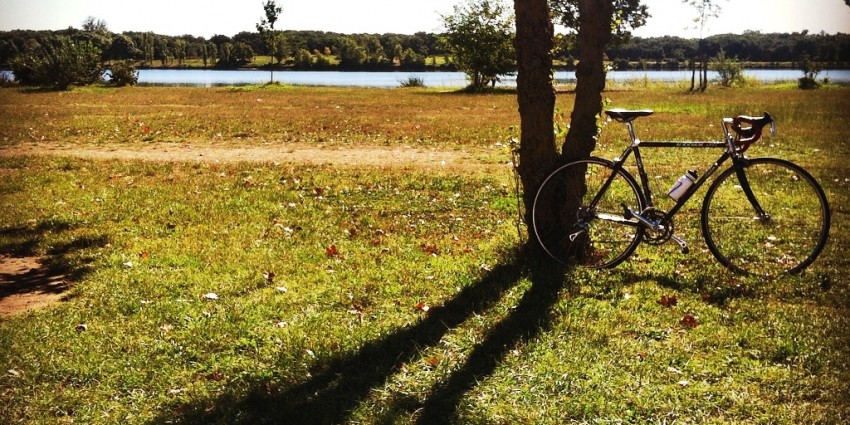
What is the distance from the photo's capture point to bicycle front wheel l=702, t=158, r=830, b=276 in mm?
5570

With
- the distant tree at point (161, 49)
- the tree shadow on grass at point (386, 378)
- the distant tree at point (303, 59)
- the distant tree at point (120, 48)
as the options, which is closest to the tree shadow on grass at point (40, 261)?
the tree shadow on grass at point (386, 378)

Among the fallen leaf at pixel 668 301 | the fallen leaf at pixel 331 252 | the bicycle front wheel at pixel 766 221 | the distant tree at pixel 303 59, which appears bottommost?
the fallen leaf at pixel 668 301

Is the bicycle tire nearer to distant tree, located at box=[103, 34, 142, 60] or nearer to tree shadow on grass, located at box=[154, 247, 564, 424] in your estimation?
tree shadow on grass, located at box=[154, 247, 564, 424]

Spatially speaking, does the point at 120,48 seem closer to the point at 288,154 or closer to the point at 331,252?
the point at 288,154

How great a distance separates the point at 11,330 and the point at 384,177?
6.57 m

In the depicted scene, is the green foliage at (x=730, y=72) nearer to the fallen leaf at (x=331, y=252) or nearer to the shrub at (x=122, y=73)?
the shrub at (x=122, y=73)

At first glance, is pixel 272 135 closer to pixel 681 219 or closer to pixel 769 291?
pixel 681 219

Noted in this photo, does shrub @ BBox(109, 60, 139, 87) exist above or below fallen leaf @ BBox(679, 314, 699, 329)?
above

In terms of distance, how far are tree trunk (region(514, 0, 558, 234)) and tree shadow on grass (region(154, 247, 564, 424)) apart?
1.25 meters

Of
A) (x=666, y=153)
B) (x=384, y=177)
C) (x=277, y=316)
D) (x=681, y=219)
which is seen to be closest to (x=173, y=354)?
(x=277, y=316)

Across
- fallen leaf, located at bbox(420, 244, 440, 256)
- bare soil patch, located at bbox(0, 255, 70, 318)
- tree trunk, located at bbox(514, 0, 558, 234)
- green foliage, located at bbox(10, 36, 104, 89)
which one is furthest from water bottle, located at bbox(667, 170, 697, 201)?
green foliage, located at bbox(10, 36, 104, 89)

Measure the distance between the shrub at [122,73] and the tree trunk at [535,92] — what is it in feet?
144

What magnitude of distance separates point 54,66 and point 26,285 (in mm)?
39020

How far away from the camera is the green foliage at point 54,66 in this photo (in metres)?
38.4
